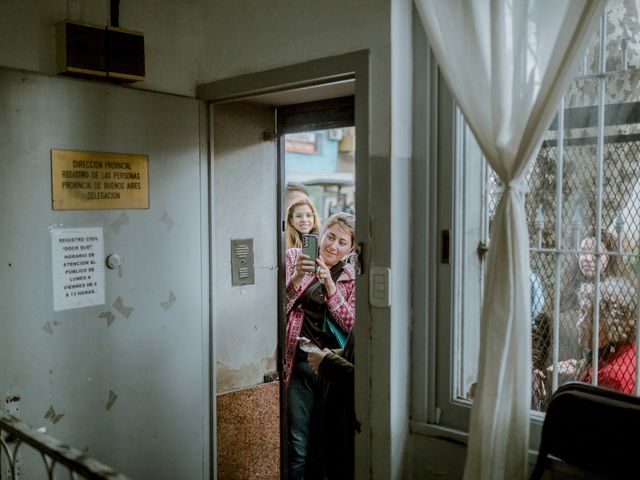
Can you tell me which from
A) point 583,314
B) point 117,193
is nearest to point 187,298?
point 117,193

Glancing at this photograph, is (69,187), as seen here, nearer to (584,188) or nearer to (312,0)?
(312,0)

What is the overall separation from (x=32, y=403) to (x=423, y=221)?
1.45m

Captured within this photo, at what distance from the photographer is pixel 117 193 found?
7.50 feet

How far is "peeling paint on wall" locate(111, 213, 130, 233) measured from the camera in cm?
228

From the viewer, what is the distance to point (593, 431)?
1.57 m

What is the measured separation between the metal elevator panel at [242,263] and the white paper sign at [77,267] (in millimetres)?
685

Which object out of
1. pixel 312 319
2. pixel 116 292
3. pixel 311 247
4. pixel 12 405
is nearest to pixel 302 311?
pixel 312 319

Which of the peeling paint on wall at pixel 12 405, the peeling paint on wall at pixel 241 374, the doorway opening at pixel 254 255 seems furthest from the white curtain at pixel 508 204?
the peeling paint on wall at pixel 12 405

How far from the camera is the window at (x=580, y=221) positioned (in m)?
1.73

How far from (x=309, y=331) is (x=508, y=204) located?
1.64m

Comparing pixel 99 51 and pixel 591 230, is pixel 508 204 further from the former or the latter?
pixel 99 51

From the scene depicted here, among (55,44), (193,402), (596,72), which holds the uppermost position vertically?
(55,44)

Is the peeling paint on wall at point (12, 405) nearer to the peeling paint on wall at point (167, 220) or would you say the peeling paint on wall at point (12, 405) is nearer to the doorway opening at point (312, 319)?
the peeling paint on wall at point (167, 220)

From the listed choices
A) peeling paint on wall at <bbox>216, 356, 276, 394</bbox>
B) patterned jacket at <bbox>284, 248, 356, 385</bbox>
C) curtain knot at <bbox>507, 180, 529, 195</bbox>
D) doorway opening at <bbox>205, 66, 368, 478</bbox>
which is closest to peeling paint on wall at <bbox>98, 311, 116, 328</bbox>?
doorway opening at <bbox>205, 66, 368, 478</bbox>
